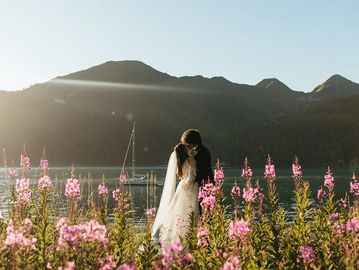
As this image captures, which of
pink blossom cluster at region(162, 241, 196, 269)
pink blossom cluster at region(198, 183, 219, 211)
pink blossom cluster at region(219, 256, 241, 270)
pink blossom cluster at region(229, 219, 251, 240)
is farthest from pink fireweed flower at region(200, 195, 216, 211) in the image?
pink blossom cluster at region(219, 256, 241, 270)

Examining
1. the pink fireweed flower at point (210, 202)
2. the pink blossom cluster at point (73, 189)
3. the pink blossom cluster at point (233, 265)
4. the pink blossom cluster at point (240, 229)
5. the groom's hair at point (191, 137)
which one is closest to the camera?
the pink blossom cluster at point (233, 265)

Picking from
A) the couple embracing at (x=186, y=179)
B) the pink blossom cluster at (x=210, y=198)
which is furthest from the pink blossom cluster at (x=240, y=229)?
the couple embracing at (x=186, y=179)

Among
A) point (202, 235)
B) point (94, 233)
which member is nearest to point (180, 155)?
point (202, 235)

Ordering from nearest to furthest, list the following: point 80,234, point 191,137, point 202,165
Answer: point 80,234
point 191,137
point 202,165

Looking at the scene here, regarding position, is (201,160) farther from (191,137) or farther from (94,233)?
(94,233)

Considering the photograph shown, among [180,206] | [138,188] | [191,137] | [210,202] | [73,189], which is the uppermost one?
[191,137]

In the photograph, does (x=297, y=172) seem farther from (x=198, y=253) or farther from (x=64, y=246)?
(x=64, y=246)

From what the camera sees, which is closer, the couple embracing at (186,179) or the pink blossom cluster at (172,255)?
the pink blossom cluster at (172,255)

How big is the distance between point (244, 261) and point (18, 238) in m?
2.24

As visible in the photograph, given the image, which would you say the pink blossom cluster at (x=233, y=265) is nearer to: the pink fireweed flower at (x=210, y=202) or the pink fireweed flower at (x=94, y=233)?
the pink fireweed flower at (x=94, y=233)

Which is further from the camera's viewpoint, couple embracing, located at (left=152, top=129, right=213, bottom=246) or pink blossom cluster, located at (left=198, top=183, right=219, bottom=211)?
couple embracing, located at (left=152, top=129, right=213, bottom=246)

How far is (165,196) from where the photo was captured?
9773mm

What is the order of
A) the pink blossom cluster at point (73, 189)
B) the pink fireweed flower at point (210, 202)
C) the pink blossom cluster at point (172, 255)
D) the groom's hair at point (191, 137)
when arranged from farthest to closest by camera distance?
the groom's hair at point (191, 137) → the pink fireweed flower at point (210, 202) → the pink blossom cluster at point (73, 189) → the pink blossom cluster at point (172, 255)

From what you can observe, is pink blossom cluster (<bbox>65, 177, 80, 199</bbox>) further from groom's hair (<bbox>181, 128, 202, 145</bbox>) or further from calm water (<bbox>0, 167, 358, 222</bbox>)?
groom's hair (<bbox>181, 128, 202, 145</bbox>)
